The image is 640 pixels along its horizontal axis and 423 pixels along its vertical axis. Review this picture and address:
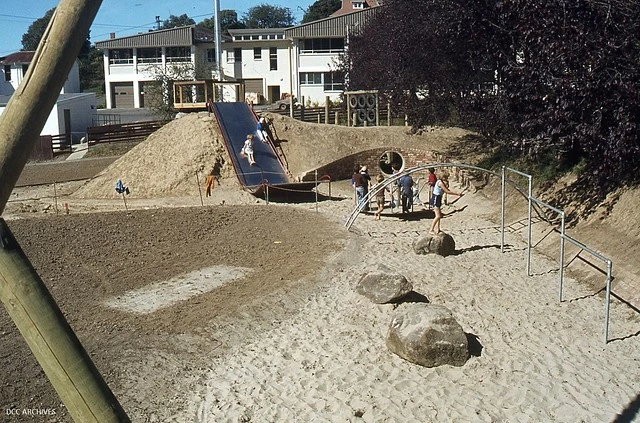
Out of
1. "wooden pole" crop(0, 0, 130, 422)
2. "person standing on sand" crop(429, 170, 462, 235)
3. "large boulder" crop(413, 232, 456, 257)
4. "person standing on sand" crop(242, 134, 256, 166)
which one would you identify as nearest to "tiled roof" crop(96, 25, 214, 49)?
"person standing on sand" crop(242, 134, 256, 166)

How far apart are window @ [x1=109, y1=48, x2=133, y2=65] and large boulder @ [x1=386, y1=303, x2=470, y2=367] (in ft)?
220

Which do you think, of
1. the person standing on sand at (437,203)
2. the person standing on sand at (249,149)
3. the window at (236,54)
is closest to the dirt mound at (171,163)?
the person standing on sand at (249,149)

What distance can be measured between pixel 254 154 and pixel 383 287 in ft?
57.9

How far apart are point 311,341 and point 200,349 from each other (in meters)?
1.89

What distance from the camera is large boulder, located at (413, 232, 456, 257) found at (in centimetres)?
1830

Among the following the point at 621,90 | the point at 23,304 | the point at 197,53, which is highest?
the point at 197,53

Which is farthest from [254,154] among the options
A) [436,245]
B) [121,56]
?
[121,56]

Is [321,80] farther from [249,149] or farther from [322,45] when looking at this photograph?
[249,149]

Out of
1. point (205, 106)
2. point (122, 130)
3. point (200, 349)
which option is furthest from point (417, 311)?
point (122, 130)

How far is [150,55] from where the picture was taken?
73.1 meters

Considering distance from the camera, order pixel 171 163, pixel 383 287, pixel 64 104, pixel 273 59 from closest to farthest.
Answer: pixel 383 287 → pixel 171 163 → pixel 64 104 → pixel 273 59

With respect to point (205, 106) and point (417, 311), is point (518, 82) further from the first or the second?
point (205, 106)

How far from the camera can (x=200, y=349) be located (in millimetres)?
11633

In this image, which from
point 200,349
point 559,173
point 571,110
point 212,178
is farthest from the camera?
point 212,178
